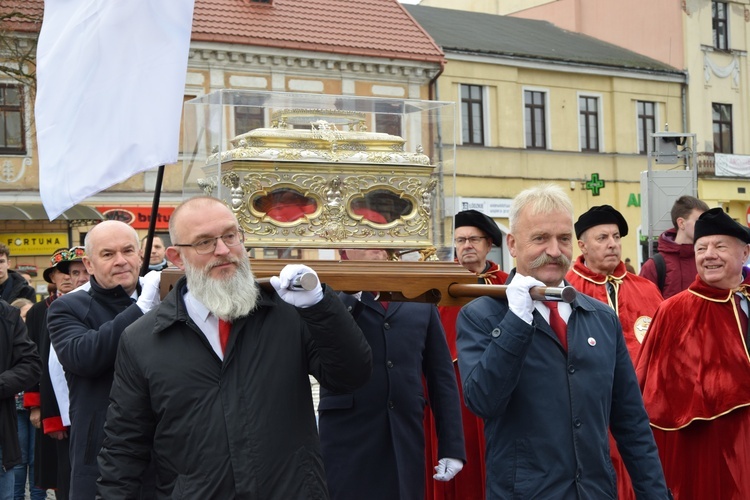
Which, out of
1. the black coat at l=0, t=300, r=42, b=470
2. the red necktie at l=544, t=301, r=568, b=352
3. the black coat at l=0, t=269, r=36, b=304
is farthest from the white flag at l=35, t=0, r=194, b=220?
the black coat at l=0, t=269, r=36, b=304

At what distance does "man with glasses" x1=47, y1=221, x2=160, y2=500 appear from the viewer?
200 inches

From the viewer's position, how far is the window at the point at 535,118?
32844 mm

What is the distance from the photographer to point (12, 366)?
752 centimetres

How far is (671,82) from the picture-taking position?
116ft

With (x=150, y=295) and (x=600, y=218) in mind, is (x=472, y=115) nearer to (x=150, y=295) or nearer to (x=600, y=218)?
(x=600, y=218)

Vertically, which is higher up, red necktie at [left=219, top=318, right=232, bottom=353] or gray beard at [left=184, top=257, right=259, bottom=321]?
gray beard at [left=184, top=257, right=259, bottom=321]

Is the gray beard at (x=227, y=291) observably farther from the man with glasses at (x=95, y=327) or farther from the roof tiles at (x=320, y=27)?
the roof tiles at (x=320, y=27)

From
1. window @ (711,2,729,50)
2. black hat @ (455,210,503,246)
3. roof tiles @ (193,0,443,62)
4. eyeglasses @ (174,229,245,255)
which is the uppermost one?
window @ (711,2,729,50)

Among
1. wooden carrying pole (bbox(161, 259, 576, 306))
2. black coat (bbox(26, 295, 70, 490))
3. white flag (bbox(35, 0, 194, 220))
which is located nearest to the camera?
wooden carrying pole (bbox(161, 259, 576, 306))

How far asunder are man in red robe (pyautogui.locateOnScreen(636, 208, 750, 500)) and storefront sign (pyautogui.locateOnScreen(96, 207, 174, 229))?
20.1 metres

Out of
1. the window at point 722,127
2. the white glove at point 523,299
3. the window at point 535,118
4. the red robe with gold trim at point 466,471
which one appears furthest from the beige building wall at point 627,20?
the white glove at point 523,299

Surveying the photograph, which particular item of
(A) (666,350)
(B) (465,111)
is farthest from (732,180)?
(A) (666,350)

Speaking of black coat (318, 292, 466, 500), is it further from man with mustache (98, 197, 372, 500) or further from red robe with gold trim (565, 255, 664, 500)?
red robe with gold trim (565, 255, 664, 500)

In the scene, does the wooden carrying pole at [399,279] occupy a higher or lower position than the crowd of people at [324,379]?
higher
